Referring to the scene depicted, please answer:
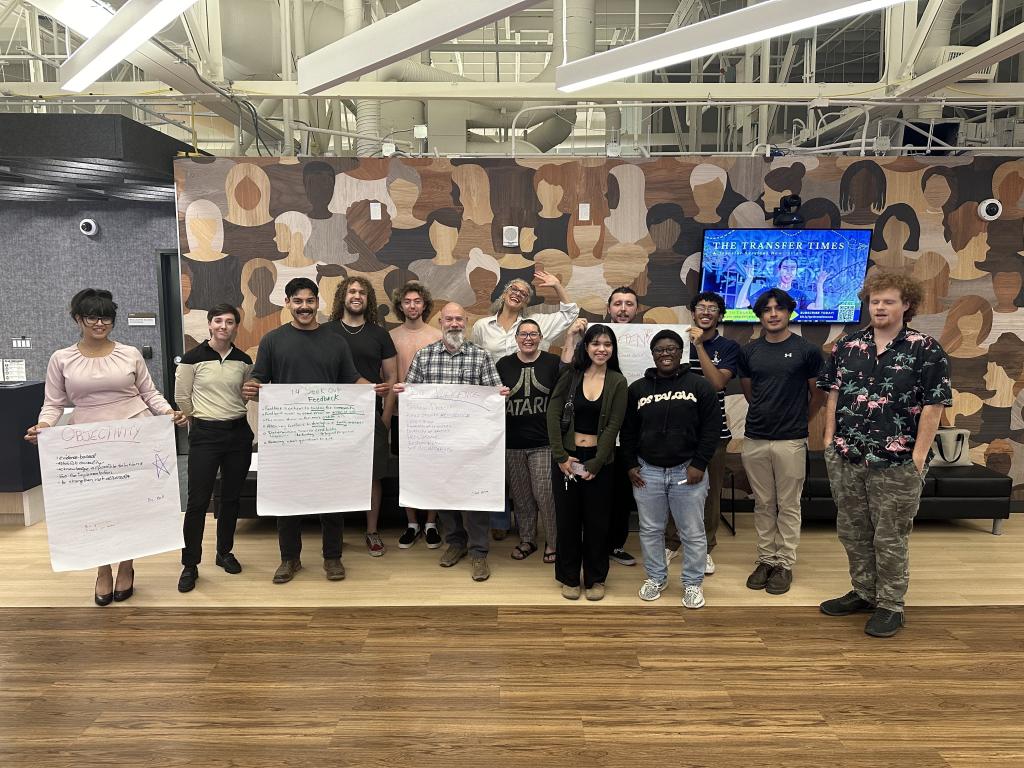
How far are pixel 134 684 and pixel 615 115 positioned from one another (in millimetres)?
7460

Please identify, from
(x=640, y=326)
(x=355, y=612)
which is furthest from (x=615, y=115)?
(x=355, y=612)

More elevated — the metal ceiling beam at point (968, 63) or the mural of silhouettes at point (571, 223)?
the metal ceiling beam at point (968, 63)

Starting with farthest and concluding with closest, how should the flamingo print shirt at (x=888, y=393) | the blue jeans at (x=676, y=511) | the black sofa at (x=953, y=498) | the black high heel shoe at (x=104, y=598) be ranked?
the black sofa at (x=953, y=498) → the black high heel shoe at (x=104, y=598) → the blue jeans at (x=676, y=511) → the flamingo print shirt at (x=888, y=393)

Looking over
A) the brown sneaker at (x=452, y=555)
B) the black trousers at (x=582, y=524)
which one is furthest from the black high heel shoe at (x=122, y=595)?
the black trousers at (x=582, y=524)

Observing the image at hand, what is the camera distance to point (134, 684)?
2.97 m

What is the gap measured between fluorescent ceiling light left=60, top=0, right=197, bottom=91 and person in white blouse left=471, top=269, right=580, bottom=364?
7.34 ft

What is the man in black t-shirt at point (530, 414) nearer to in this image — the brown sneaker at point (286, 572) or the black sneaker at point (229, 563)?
the brown sneaker at point (286, 572)

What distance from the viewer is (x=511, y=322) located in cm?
443

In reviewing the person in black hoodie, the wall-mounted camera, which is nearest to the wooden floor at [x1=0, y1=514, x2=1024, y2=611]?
the person in black hoodie

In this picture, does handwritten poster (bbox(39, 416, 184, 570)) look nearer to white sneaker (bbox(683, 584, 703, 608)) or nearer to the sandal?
the sandal

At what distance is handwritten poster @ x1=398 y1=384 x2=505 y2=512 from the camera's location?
3.98 metres

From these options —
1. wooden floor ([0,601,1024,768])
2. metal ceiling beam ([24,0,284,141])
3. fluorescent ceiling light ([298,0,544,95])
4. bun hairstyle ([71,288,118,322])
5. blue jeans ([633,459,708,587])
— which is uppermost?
metal ceiling beam ([24,0,284,141])

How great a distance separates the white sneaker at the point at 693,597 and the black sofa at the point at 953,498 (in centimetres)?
160

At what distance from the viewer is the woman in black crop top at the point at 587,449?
3.63 metres
